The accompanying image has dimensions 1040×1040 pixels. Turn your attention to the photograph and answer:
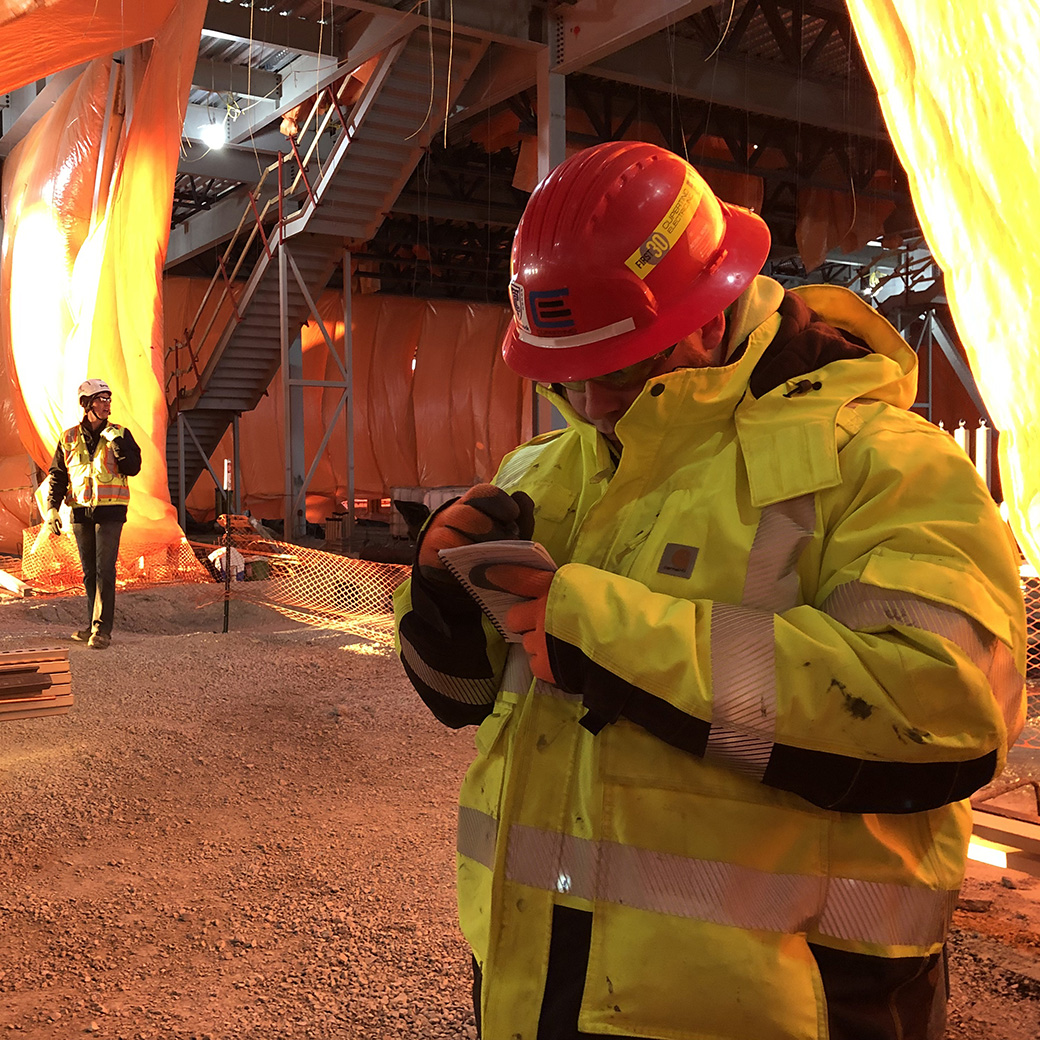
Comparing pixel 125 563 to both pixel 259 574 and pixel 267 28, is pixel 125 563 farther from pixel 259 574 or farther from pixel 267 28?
pixel 267 28

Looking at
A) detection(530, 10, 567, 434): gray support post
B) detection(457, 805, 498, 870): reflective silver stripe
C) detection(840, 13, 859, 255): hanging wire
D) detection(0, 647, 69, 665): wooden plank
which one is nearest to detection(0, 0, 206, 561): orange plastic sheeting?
detection(530, 10, 567, 434): gray support post

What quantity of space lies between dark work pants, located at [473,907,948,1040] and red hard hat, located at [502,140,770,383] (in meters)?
0.77

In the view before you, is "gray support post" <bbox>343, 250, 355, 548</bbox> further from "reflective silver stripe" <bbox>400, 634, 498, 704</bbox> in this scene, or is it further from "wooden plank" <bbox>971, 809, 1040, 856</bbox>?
"reflective silver stripe" <bbox>400, 634, 498, 704</bbox>

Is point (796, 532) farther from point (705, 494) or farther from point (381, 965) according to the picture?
point (381, 965)

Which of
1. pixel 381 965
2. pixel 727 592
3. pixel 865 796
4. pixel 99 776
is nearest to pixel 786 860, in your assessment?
pixel 865 796

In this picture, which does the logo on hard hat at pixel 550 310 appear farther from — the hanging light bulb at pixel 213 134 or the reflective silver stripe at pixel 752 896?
the hanging light bulb at pixel 213 134

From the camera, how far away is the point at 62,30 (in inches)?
286

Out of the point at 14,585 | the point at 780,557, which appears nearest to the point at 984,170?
the point at 780,557

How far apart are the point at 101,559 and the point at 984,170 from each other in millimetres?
7062

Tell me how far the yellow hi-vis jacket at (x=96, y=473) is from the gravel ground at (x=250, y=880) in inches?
68.9

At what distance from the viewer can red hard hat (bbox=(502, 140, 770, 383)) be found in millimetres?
1370

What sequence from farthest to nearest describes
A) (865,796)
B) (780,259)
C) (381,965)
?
(780,259)
(381,965)
(865,796)

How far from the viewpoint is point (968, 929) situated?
3.18 meters

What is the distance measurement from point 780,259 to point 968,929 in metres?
19.4
